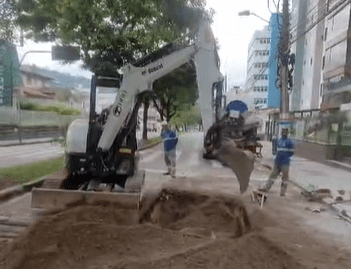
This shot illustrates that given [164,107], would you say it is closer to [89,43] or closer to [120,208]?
[89,43]

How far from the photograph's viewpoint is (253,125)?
36.2 ft

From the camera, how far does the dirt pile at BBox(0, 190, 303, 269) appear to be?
10.4ft

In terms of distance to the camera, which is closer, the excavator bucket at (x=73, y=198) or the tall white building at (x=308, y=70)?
the excavator bucket at (x=73, y=198)

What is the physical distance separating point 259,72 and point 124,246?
8874 millimetres

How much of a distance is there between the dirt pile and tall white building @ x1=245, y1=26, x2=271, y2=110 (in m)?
6.27

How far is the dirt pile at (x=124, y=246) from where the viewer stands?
10.4 feet

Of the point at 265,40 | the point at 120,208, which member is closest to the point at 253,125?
the point at 265,40

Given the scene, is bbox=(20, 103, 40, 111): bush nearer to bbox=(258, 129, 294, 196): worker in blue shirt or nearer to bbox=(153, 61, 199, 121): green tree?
bbox=(153, 61, 199, 121): green tree

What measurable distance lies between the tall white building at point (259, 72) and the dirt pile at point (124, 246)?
247 inches

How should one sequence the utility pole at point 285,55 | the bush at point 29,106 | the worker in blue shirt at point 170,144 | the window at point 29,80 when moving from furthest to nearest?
1. the bush at point 29,106
2. the window at point 29,80
3. the utility pole at point 285,55
4. the worker in blue shirt at point 170,144

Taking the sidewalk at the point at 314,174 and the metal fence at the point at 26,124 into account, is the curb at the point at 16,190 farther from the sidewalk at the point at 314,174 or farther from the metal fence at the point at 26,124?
the metal fence at the point at 26,124

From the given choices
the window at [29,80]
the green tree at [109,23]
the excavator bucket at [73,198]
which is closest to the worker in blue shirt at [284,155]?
the green tree at [109,23]

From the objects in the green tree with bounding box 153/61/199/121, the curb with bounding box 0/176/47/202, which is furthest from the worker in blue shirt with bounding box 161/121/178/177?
the curb with bounding box 0/176/47/202

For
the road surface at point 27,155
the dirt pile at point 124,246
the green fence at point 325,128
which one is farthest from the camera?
the green fence at point 325,128
